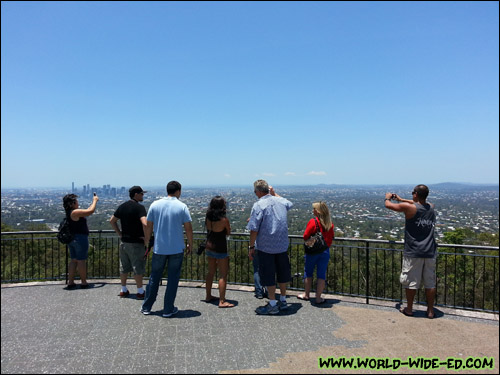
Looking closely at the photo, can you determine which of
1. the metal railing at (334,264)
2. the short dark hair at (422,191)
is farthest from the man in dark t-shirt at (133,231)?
the short dark hair at (422,191)

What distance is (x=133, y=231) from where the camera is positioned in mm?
5086

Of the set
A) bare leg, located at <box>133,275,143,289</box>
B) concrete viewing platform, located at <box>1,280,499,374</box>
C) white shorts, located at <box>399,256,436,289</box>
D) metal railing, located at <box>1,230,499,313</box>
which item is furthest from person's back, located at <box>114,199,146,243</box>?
white shorts, located at <box>399,256,436,289</box>

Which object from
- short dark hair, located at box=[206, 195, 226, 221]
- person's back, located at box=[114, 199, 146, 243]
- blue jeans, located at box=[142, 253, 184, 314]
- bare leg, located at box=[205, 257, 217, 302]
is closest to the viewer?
blue jeans, located at box=[142, 253, 184, 314]

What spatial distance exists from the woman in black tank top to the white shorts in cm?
281

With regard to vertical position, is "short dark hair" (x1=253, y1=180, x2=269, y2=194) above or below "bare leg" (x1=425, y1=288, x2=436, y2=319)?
above

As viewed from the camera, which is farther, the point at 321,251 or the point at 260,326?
the point at 321,251

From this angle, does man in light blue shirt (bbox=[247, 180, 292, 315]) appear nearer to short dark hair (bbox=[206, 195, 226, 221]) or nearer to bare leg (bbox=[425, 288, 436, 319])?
short dark hair (bbox=[206, 195, 226, 221])

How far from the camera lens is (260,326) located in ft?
13.6

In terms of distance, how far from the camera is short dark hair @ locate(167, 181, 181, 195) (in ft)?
14.9

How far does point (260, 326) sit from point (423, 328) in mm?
2296

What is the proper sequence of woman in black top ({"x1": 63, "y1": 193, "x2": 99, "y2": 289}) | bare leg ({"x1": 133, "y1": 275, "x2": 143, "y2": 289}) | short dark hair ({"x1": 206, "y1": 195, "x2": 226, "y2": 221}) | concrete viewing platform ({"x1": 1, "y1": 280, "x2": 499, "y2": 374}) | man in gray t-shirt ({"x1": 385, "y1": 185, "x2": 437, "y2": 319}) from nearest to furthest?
1. concrete viewing platform ({"x1": 1, "y1": 280, "x2": 499, "y2": 374})
2. man in gray t-shirt ({"x1": 385, "y1": 185, "x2": 437, "y2": 319})
3. short dark hair ({"x1": 206, "y1": 195, "x2": 226, "y2": 221})
4. bare leg ({"x1": 133, "y1": 275, "x2": 143, "y2": 289})
5. woman in black top ({"x1": 63, "y1": 193, "x2": 99, "y2": 289})

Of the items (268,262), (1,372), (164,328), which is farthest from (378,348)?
(1,372)

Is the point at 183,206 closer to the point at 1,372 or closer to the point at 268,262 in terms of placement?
the point at 268,262

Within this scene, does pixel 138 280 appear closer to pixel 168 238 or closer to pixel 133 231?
pixel 133 231
